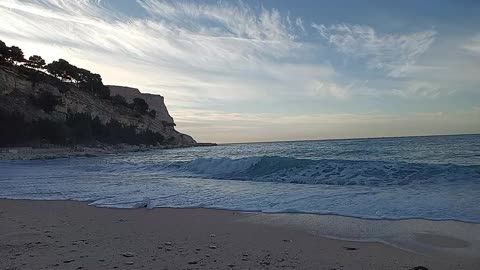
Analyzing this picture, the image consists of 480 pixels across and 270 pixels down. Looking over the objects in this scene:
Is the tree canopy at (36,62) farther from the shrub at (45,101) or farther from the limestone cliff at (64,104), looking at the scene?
the shrub at (45,101)

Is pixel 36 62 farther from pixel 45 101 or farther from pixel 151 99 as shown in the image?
pixel 151 99

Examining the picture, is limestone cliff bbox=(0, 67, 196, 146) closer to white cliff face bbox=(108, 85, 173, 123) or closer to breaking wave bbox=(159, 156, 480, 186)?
white cliff face bbox=(108, 85, 173, 123)

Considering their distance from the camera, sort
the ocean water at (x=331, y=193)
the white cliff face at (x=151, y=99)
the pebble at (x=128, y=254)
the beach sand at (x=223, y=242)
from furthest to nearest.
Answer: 1. the white cliff face at (x=151, y=99)
2. the ocean water at (x=331, y=193)
3. the pebble at (x=128, y=254)
4. the beach sand at (x=223, y=242)

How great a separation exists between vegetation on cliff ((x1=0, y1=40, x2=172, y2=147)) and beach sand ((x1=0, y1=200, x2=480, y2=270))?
4043 cm

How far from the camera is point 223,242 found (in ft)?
14.7

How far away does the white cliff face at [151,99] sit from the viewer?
10306 centimetres

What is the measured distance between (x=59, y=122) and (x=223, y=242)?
4879cm

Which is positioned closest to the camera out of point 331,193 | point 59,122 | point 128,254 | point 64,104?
point 128,254

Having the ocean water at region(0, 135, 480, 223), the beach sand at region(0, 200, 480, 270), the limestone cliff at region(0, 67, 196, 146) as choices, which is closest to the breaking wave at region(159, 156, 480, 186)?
the ocean water at region(0, 135, 480, 223)

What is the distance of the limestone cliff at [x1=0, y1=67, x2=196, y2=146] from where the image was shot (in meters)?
45.7

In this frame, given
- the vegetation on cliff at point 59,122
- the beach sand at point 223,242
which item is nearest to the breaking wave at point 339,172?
the beach sand at point 223,242

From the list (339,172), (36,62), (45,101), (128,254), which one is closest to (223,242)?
(128,254)

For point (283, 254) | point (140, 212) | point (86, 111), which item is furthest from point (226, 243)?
point (86, 111)

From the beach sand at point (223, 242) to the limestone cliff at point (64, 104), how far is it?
44363 millimetres
